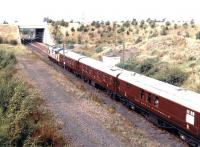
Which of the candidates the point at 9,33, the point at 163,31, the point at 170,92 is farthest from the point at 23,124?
the point at 9,33

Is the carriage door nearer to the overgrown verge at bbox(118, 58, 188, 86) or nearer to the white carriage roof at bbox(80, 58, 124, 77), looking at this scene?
the white carriage roof at bbox(80, 58, 124, 77)

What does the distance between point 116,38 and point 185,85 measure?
6008 cm

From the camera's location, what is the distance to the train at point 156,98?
66.6ft

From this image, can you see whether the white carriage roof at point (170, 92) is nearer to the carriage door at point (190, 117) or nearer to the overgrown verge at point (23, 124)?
the carriage door at point (190, 117)

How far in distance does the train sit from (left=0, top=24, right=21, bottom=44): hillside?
203ft

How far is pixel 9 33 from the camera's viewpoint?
3927 inches

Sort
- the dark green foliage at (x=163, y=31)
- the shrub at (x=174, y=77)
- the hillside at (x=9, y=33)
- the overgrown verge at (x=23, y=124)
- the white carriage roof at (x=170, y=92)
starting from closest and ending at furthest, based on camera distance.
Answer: the overgrown verge at (x=23, y=124) < the white carriage roof at (x=170, y=92) < the shrub at (x=174, y=77) < the dark green foliage at (x=163, y=31) < the hillside at (x=9, y=33)

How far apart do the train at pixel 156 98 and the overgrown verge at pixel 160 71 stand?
23.7 ft

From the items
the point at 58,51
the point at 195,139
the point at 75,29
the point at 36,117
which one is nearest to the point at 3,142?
the point at 36,117

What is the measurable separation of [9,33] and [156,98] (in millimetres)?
80499

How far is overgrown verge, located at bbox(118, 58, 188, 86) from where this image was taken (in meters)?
40.3

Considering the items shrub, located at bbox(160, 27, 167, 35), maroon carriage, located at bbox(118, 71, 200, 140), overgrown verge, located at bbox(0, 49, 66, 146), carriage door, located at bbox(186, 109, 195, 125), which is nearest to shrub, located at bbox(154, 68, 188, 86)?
maroon carriage, located at bbox(118, 71, 200, 140)

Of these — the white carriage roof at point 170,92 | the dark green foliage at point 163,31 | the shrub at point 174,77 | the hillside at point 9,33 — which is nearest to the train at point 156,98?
the white carriage roof at point 170,92

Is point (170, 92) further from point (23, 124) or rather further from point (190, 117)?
point (23, 124)
